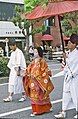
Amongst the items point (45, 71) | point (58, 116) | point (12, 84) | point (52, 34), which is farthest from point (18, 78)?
point (52, 34)

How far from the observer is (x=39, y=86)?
998cm

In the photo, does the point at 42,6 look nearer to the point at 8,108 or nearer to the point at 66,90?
the point at 66,90

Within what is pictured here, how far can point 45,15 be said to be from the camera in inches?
360

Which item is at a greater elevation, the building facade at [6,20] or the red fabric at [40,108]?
the building facade at [6,20]

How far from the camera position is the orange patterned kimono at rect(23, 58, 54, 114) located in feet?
32.7

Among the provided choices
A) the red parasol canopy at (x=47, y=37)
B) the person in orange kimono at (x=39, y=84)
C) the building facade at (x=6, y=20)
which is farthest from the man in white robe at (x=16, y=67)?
the red parasol canopy at (x=47, y=37)

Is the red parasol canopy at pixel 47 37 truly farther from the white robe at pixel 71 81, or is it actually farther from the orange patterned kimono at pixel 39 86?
A: the white robe at pixel 71 81

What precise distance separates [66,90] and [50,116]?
0.84 metres

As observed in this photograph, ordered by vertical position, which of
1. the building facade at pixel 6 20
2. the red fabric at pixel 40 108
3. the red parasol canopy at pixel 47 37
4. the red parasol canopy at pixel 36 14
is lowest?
the red fabric at pixel 40 108

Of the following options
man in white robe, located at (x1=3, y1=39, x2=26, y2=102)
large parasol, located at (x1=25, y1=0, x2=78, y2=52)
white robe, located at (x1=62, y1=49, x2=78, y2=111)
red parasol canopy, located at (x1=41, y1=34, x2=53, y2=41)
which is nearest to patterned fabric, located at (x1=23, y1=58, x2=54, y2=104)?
white robe, located at (x1=62, y1=49, x2=78, y2=111)

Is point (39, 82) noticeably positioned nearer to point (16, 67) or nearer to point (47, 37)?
point (16, 67)

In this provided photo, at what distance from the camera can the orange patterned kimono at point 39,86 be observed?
9961 mm

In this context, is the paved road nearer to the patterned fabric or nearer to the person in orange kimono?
the person in orange kimono

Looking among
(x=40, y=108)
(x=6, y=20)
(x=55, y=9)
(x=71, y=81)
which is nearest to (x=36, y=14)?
(x=55, y=9)
